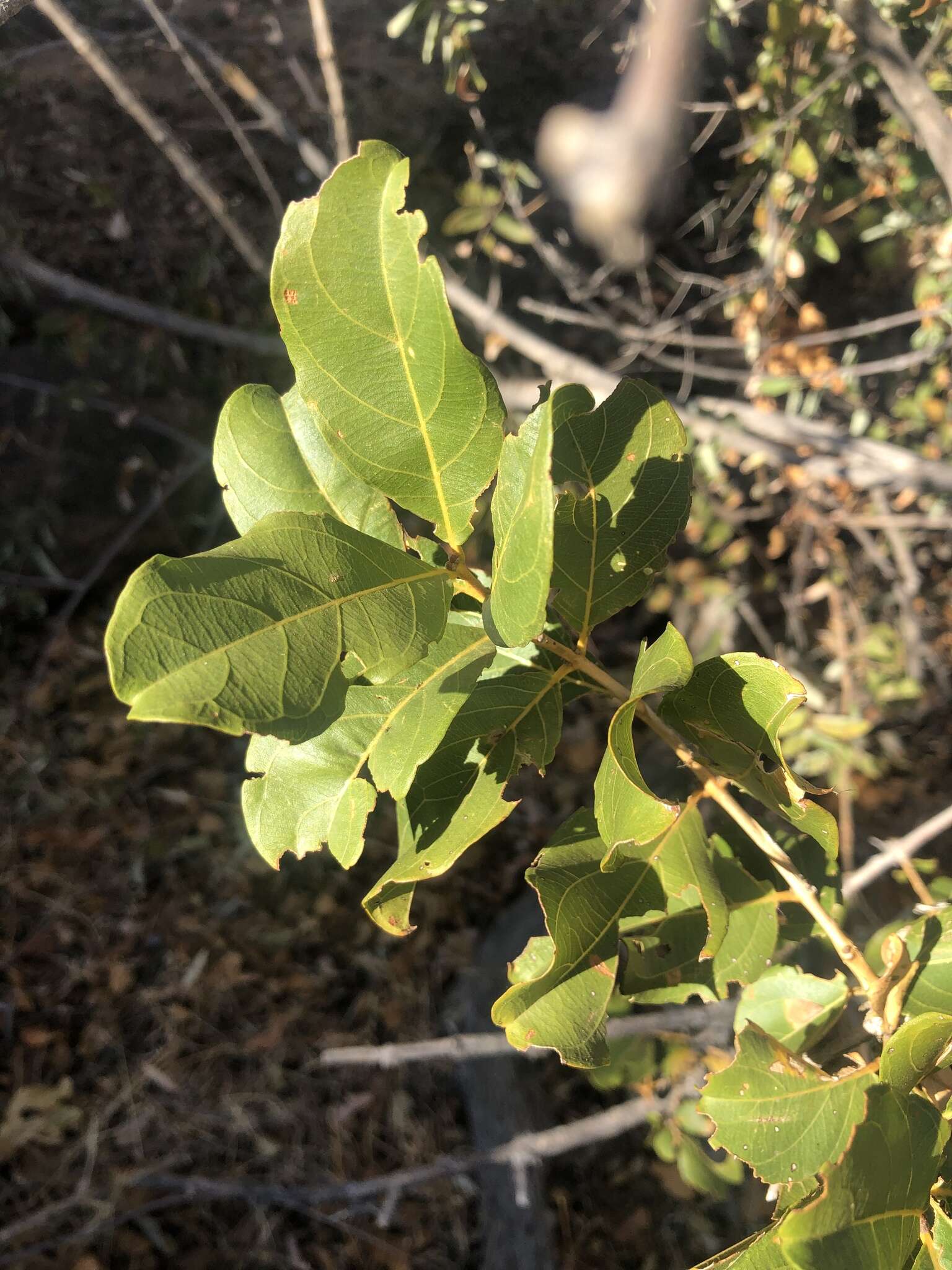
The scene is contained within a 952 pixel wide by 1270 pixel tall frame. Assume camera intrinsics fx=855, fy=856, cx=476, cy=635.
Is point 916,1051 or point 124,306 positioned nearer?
point 916,1051

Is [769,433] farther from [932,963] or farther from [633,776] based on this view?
[633,776]

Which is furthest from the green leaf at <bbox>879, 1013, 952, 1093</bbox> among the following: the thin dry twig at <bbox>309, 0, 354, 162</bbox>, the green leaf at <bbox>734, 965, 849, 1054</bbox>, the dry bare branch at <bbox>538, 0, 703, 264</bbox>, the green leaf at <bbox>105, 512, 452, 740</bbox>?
the dry bare branch at <bbox>538, 0, 703, 264</bbox>

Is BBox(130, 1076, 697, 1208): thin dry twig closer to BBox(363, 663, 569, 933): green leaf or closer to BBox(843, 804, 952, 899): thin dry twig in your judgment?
BBox(843, 804, 952, 899): thin dry twig

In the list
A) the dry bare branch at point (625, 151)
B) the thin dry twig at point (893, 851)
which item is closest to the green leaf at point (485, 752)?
the thin dry twig at point (893, 851)

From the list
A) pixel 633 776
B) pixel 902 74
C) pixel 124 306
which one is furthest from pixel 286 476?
pixel 124 306

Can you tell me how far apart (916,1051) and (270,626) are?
0.63 m

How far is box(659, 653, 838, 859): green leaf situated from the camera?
754 millimetres

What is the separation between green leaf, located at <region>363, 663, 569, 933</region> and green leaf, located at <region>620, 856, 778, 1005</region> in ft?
0.95

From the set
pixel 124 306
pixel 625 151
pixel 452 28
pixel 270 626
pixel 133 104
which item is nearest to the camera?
pixel 270 626

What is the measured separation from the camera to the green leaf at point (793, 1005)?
3.24 ft

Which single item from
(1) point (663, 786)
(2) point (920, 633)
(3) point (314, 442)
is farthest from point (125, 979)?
(2) point (920, 633)

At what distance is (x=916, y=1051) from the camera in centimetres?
71

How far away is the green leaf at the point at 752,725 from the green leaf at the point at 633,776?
85 millimetres

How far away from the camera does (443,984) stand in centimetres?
291
